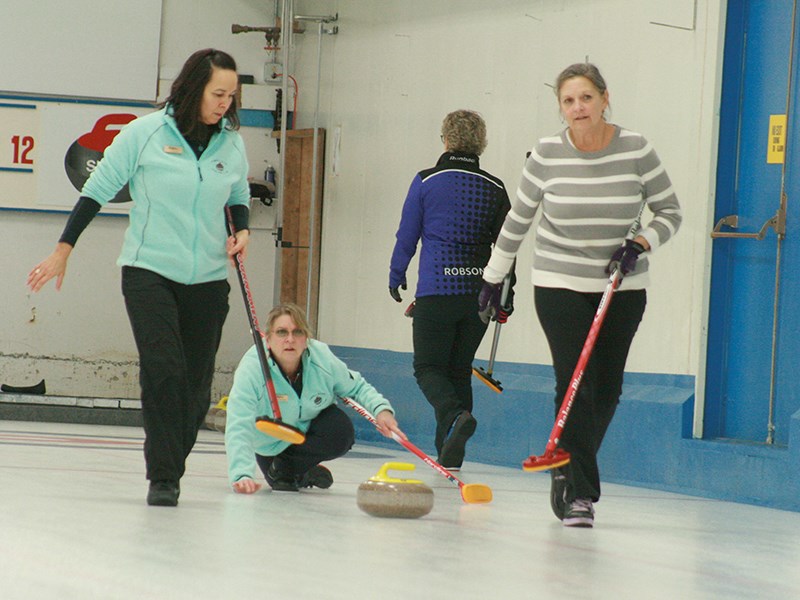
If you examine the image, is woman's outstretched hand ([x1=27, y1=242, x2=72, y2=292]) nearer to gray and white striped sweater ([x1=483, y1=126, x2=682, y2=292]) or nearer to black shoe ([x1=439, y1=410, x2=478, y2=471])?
gray and white striped sweater ([x1=483, y1=126, x2=682, y2=292])

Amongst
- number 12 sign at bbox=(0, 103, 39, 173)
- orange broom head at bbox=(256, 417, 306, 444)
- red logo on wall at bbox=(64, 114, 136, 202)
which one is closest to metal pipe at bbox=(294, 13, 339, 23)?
red logo on wall at bbox=(64, 114, 136, 202)

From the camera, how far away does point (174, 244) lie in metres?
4.00

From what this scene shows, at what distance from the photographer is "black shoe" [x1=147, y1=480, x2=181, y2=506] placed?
3.92m

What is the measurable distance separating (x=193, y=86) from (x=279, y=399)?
3.61ft

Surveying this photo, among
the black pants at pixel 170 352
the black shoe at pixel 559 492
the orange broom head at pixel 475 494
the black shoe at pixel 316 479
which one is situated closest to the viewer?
the black pants at pixel 170 352

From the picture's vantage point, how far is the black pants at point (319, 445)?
4.63 meters

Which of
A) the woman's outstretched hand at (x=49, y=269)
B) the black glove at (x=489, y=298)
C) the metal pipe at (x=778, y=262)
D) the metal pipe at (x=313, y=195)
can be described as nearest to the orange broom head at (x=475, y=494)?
the black glove at (x=489, y=298)

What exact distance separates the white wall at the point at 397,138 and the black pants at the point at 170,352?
250 cm

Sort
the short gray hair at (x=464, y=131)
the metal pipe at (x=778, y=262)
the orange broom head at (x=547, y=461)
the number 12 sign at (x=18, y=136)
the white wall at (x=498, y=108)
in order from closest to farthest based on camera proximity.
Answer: the orange broom head at (x=547, y=461) → the metal pipe at (x=778, y=262) → the short gray hair at (x=464, y=131) → the white wall at (x=498, y=108) → the number 12 sign at (x=18, y=136)

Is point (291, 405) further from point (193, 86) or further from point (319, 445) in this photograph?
point (193, 86)

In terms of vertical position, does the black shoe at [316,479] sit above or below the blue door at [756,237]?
below

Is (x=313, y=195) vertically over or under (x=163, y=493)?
over

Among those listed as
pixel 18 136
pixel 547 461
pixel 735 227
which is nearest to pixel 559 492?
pixel 547 461

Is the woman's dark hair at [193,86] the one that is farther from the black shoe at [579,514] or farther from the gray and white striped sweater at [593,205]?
the black shoe at [579,514]
